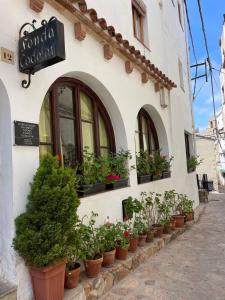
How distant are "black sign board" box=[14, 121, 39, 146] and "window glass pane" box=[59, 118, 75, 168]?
0.97 metres

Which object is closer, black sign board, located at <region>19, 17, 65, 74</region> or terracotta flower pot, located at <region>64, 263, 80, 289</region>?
black sign board, located at <region>19, 17, 65, 74</region>

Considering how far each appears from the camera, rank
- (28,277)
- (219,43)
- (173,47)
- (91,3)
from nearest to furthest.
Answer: (28,277) < (91,3) < (173,47) < (219,43)

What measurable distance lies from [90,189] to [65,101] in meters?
1.37

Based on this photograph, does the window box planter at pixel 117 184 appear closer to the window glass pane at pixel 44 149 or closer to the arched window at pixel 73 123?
the arched window at pixel 73 123

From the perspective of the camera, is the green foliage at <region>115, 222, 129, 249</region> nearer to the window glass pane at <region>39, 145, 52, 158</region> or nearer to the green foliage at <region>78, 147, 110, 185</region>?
the green foliage at <region>78, 147, 110, 185</region>

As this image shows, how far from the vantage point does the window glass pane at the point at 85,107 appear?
187 inches

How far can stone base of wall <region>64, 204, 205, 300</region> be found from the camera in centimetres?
323

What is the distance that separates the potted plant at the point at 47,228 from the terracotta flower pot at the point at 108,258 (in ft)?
3.35

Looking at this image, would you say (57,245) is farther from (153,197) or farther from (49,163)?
(153,197)

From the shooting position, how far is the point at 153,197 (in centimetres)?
630

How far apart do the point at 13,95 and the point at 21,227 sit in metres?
1.32

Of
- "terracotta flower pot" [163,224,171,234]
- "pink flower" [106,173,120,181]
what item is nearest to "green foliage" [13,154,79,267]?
"pink flower" [106,173,120,181]

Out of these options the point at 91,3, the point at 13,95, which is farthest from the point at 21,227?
the point at 91,3

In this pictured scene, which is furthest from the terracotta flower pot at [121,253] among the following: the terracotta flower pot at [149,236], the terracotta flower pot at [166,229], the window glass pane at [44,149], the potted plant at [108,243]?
the terracotta flower pot at [166,229]
